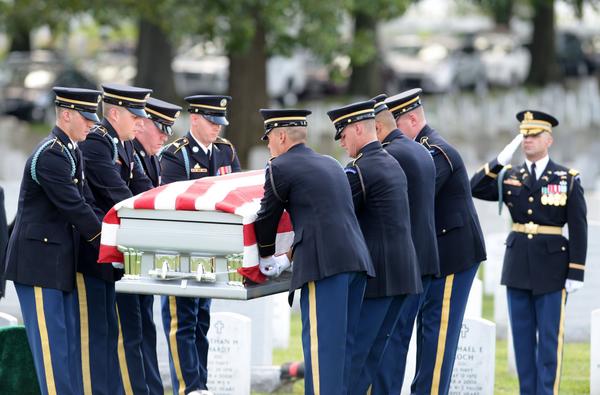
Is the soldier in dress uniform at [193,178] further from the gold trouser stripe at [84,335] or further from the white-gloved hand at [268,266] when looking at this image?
the white-gloved hand at [268,266]

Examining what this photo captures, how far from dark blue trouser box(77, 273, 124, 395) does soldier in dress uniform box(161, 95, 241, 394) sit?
1.51ft

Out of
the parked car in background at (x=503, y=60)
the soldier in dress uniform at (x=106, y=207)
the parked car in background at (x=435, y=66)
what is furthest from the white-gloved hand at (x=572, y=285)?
the parked car in background at (x=503, y=60)

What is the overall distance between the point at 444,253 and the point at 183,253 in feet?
6.11

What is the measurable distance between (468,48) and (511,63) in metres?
1.41

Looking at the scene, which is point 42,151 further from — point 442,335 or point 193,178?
point 442,335

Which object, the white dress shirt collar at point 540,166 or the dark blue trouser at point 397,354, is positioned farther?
the white dress shirt collar at point 540,166

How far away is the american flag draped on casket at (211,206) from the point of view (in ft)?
22.8

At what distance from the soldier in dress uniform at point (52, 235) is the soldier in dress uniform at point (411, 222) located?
5.35 ft

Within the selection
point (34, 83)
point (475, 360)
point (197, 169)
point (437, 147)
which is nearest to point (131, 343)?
point (197, 169)

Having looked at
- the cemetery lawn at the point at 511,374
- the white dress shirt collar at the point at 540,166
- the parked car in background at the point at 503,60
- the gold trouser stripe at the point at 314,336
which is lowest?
the parked car in background at the point at 503,60

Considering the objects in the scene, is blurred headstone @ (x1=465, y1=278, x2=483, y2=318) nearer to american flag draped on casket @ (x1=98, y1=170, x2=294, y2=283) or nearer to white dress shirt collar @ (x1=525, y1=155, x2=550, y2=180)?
white dress shirt collar @ (x1=525, y1=155, x2=550, y2=180)

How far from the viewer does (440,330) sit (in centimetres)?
821

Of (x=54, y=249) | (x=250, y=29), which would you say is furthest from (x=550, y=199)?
(x=250, y=29)

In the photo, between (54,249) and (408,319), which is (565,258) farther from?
(54,249)
